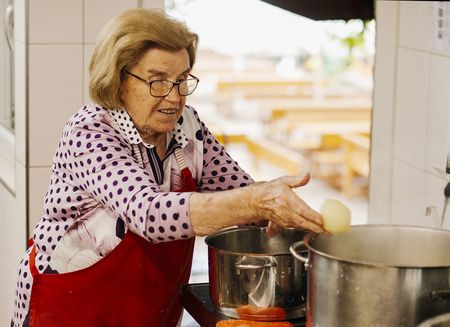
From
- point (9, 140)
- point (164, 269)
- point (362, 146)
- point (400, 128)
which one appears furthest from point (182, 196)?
point (362, 146)

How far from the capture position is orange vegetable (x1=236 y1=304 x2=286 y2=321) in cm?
176

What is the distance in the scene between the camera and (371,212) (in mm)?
2852

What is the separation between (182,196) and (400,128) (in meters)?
1.13

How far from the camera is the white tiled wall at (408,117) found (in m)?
2.33

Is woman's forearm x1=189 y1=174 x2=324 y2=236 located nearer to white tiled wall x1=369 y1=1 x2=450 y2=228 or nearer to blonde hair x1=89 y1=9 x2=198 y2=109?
blonde hair x1=89 y1=9 x2=198 y2=109

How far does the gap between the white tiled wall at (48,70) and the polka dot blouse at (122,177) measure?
0.74 m

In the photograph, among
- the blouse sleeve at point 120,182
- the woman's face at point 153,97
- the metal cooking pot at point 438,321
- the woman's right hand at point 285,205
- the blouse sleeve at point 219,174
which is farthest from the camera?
the blouse sleeve at point 219,174

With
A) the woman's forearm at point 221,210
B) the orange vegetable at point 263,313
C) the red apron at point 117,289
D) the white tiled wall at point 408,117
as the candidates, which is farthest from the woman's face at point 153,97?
the white tiled wall at point 408,117

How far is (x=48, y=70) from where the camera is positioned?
2.82m

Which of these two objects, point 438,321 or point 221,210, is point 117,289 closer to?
point 221,210

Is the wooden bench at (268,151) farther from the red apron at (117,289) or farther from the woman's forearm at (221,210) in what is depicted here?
the woman's forearm at (221,210)

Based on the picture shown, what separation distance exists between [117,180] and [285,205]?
0.39 m

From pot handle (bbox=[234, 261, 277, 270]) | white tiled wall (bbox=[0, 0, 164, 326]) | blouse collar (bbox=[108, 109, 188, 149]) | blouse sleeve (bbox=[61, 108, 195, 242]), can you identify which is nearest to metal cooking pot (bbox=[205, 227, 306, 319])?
pot handle (bbox=[234, 261, 277, 270])

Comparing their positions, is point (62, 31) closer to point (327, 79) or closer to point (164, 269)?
point (164, 269)
